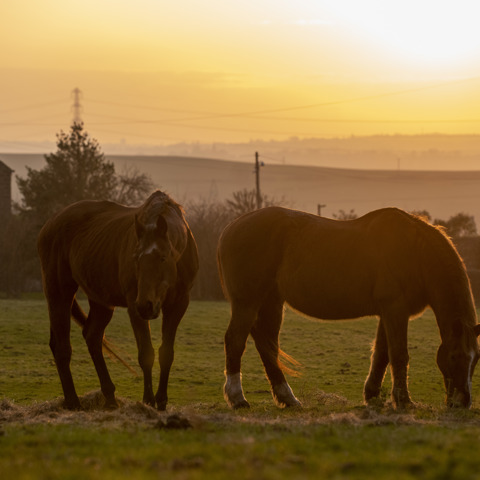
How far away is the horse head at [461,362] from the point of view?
930cm

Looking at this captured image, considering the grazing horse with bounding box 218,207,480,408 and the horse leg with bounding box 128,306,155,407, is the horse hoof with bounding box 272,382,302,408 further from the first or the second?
the horse leg with bounding box 128,306,155,407

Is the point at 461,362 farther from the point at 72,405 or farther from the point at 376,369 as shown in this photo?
the point at 72,405

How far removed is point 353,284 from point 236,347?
5.16 feet

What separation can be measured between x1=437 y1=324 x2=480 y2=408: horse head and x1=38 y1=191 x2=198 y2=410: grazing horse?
2910 mm

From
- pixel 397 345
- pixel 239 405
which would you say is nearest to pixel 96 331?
pixel 239 405

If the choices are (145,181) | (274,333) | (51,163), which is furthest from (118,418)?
(145,181)

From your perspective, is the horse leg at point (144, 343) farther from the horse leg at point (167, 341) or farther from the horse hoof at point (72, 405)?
the horse hoof at point (72, 405)

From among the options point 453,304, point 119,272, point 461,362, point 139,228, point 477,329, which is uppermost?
point 139,228

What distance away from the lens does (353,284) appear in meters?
9.80

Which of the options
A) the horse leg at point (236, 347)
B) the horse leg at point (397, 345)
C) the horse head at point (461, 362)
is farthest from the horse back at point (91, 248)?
the horse head at point (461, 362)

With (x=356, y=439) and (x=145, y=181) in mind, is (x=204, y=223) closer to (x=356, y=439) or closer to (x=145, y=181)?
(x=145, y=181)

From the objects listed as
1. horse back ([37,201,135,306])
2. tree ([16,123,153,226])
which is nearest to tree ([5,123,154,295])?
tree ([16,123,153,226])

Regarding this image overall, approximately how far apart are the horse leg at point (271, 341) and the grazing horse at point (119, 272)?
52.0 inches

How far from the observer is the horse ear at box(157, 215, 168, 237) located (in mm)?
8839
